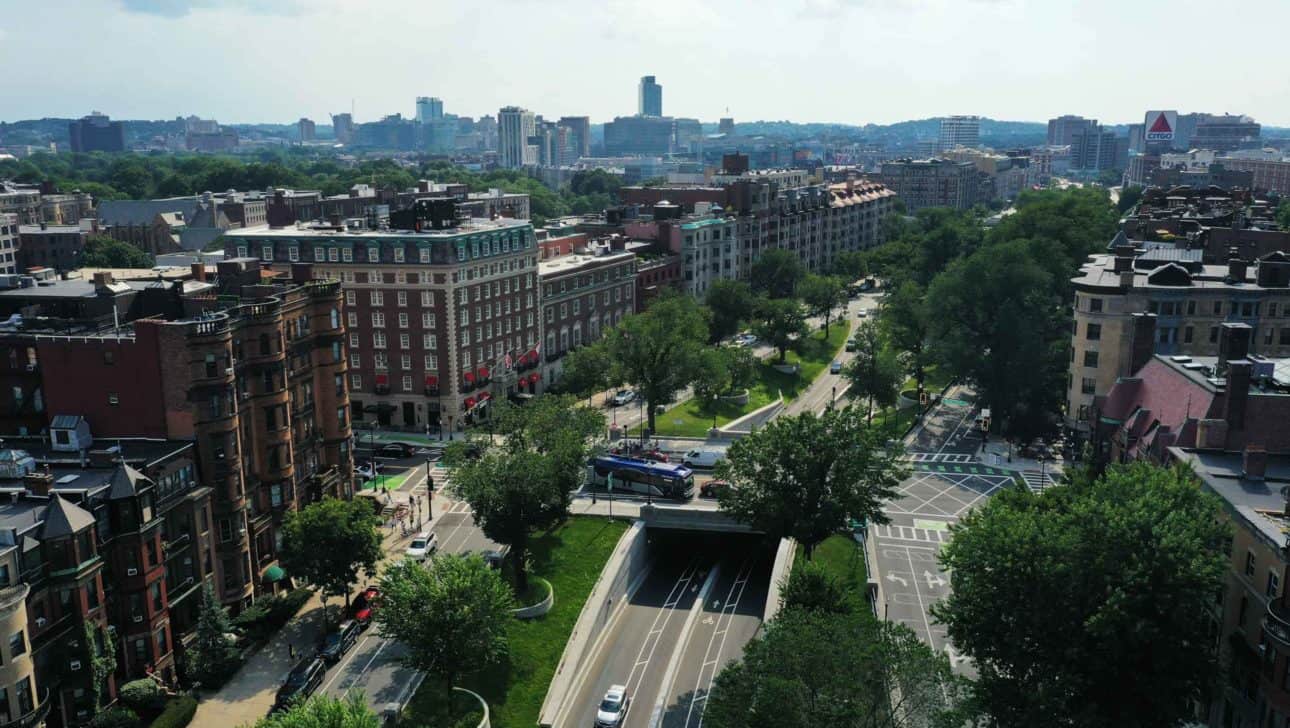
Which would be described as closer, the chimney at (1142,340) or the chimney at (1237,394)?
the chimney at (1237,394)

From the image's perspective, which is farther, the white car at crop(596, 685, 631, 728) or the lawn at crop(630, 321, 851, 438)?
the lawn at crop(630, 321, 851, 438)

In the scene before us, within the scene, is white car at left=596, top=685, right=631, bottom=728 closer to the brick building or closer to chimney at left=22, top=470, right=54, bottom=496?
chimney at left=22, top=470, right=54, bottom=496

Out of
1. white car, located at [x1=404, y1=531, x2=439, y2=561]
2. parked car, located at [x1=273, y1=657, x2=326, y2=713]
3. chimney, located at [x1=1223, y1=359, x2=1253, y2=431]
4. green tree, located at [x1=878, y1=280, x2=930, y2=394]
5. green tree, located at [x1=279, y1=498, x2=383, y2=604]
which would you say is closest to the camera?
parked car, located at [x1=273, y1=657, x2=326, y2=713]

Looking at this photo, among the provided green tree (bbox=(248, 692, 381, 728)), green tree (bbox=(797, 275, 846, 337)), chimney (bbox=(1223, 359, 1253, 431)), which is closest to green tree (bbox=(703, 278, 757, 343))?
green tree (bbox=(797, 275, 846, 337))

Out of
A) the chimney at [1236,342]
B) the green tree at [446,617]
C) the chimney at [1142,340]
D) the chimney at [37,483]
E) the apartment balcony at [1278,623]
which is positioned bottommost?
the green tree at [446,617]

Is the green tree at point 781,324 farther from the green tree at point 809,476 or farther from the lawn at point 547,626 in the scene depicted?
the green tree at point 809,476

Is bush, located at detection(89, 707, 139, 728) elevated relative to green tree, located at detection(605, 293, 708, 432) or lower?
lower

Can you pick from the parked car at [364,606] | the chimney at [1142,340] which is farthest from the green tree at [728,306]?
the parked car at [364,606]

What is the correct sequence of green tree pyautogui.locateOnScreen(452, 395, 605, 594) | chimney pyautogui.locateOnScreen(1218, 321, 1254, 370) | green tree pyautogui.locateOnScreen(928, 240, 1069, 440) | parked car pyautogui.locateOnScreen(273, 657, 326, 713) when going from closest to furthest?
parked car pyautogui.locateOnScreen(273, 657, 326, 713), green tree pyautogui.locateOnScreen(452, 395, 605, 594), chimney pyautogui.locateOnScreen(1218, 321, 1254, 370), green tree pyautogui.locateOnScreen(928, 240, 1069, 440)
